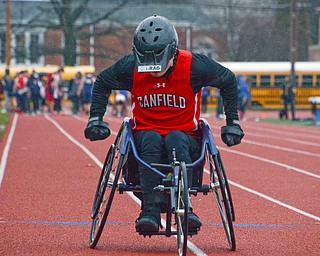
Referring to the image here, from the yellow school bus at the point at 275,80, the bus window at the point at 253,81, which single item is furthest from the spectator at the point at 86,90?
the bus window at the point at 253,81

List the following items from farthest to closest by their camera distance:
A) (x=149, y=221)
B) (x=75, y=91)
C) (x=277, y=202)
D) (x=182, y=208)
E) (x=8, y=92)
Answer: (x=8, y=92)
(x=75, y=91)
(x=277, y=202)
(x=149, y=221)
(x=182, y=208)

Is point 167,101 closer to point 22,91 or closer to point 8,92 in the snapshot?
point 22,91

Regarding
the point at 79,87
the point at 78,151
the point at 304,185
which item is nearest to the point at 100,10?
the point at 79,87

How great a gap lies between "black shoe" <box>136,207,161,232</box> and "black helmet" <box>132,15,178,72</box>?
0.98 metres

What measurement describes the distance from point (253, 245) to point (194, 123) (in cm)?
111

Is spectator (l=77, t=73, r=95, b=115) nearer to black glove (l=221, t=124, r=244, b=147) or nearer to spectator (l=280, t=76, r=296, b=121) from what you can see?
spectator (l=280, t=76, r=296, b=121)

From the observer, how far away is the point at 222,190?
7.33 meters

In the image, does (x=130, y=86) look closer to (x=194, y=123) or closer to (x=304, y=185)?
(x=194, y=123)

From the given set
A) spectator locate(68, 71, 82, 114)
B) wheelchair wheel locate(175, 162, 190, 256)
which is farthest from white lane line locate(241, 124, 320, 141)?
wheelchair wheel locate(175, 162, 190, 256)

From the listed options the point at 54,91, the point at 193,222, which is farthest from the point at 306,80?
the point at 193,222

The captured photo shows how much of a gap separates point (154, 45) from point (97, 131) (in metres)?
0.82

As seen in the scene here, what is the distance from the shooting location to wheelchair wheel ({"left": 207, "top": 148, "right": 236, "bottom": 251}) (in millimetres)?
7352

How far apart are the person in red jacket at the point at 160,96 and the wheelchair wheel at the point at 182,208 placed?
1.00 feet

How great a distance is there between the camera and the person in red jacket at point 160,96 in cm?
722
